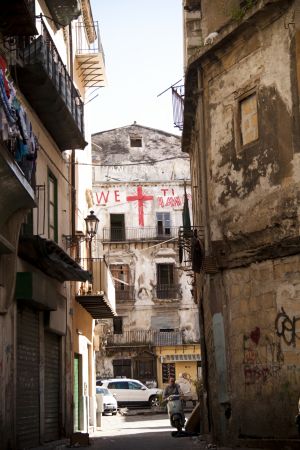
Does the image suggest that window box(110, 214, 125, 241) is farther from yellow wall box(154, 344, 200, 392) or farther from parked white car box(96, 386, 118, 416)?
parked white car box(96, 386, 118, 416)

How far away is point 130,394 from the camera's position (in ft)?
128

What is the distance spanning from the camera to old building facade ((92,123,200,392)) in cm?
4925

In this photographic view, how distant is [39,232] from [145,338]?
33.2 metres

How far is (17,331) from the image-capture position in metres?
14.3

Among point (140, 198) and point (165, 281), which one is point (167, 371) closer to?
point (165, 281)

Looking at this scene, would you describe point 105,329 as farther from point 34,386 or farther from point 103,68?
point 34,386

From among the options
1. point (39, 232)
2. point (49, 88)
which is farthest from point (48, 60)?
point (39, 232)

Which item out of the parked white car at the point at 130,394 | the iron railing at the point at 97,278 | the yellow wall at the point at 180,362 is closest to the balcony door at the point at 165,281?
the yellow wall at the point at 180,362

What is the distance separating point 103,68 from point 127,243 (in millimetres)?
27047

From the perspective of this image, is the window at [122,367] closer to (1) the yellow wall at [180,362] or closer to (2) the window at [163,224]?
(1) the yellow wall at [180,362]

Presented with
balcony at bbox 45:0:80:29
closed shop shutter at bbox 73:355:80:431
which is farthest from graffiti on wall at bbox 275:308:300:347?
balcony at bbox 45:0:80:29

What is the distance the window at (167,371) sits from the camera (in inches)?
1844

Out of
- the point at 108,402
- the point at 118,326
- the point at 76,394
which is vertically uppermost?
the point at 118,326

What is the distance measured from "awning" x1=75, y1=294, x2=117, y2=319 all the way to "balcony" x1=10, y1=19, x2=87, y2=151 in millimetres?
4215
